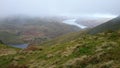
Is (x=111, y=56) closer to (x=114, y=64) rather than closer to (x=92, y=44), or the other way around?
(x=114, y=64)

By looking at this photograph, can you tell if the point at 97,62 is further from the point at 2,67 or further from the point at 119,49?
the point at 2,67

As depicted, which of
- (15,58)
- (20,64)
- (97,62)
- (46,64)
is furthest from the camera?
(15,58)

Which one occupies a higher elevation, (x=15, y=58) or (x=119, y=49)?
(x=119, y=49)

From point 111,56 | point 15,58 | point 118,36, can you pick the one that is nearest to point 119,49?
point 111,56

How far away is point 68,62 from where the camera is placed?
26.6 m

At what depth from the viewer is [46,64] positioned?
29.1 m

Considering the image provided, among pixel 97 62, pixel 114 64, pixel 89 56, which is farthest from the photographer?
pixel 89 56

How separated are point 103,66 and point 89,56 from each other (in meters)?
3.69

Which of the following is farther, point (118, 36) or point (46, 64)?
point (118, 36)

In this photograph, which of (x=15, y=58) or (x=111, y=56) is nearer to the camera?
(x=111, y=56)

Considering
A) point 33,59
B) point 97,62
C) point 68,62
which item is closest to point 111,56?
point 97,62

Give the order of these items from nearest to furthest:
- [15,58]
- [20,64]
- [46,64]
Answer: [46,64] < [20,64] < [15,58]

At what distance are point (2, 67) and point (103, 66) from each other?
586 inches

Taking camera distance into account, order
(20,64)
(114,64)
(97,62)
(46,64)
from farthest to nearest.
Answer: (20,64), (46,64), (97,62), (114,64)
